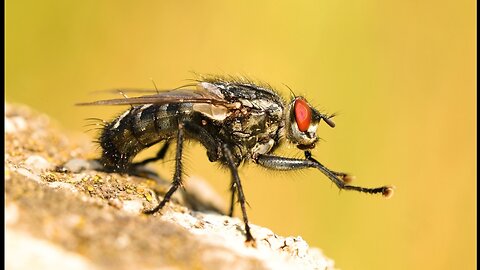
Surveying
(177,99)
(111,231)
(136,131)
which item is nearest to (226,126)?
(177,99)

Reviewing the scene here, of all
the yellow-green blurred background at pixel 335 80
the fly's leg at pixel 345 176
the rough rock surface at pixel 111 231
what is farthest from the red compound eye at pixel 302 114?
the yellow-green blurred background at pixel 335 80

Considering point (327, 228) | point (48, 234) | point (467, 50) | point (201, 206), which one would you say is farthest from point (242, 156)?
point (467, 50)

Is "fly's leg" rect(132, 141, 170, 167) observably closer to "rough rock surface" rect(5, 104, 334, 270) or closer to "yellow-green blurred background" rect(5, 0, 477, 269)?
"rough rock surface" rect(5, 104, 334, 270)

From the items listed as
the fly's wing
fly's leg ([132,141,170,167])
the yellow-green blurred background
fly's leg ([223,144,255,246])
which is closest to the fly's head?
the fly's wing

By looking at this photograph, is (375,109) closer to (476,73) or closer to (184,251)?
(476,73)

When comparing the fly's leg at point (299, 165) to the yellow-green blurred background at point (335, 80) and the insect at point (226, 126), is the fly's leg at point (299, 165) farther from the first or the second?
the yellow-green blurred background at point (335, 80)

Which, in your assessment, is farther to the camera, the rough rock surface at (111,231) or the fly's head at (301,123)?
the fly's head at (301,123)
